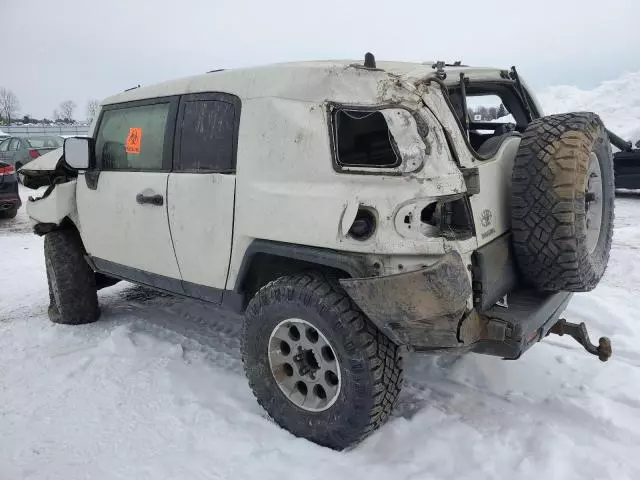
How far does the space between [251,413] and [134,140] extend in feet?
6.91

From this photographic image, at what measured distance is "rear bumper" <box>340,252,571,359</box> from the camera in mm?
2287

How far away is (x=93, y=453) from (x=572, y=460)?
2458mm

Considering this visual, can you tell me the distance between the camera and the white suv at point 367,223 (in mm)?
2373

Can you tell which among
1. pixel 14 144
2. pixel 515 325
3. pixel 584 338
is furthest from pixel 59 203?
pixel 14 144

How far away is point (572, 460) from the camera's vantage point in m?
2.55

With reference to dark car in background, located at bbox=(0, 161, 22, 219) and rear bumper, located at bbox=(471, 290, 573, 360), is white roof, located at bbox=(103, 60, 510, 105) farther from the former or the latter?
dark car in background, located at bbox=(0, 161, 22, 219)

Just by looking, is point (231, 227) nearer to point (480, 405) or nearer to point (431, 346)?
point (431, 346)

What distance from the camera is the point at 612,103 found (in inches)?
802

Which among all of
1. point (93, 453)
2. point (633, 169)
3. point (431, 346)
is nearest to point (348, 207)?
point (431, 346)

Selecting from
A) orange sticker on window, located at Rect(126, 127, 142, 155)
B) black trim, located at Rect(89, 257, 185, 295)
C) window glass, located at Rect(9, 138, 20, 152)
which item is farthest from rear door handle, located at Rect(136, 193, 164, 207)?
window glass, located at Rect(9, 138, 20, 152)

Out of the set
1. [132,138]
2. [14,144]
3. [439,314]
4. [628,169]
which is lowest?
[439,314]

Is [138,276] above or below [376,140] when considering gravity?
below

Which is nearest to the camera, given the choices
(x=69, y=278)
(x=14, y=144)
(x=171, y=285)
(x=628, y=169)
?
(x=171, y=285)

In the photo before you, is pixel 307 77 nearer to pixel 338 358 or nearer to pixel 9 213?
pixel 338 358
